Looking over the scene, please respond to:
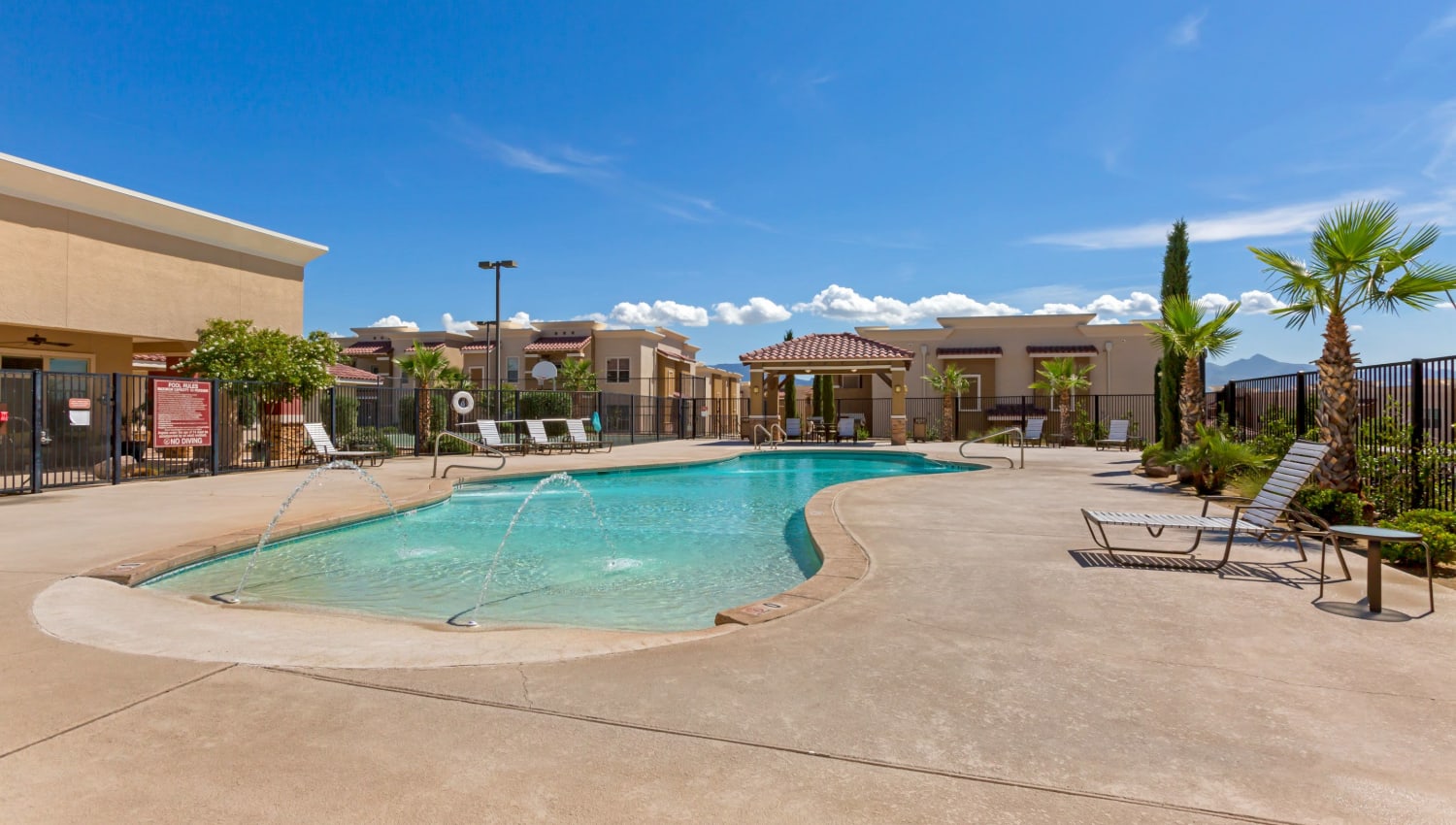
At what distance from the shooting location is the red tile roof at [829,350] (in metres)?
25.6

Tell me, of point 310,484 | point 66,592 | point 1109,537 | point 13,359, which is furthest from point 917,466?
point 13,359

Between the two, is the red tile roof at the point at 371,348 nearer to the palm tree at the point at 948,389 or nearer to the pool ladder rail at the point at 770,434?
the pool ladder rail at the point at 770,434

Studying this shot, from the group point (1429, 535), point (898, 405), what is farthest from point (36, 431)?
point (898, 405)

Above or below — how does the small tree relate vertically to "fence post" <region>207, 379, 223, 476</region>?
above

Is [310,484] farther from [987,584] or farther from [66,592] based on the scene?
[987,584]

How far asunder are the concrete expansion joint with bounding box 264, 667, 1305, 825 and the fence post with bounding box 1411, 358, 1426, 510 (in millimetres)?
7558

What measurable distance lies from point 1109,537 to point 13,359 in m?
21.1

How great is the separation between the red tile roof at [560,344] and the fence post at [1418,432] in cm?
3703

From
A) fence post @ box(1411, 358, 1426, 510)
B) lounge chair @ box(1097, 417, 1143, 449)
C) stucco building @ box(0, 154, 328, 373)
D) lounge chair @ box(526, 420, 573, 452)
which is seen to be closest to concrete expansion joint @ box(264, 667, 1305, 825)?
fence post @ box(1411, 358, 1426, 510)

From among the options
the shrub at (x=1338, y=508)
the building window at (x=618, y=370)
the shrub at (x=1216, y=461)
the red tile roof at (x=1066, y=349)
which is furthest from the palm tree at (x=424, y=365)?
the red tile roof at (x=1066, y=349)

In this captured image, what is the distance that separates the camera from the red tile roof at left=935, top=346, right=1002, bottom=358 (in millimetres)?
33250

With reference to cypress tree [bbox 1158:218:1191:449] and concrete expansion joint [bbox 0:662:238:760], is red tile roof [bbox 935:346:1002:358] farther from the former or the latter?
concrete expansion joint [bbox 0:662:238:760]

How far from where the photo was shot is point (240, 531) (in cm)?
748

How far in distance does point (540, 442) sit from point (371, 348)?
28.9m
